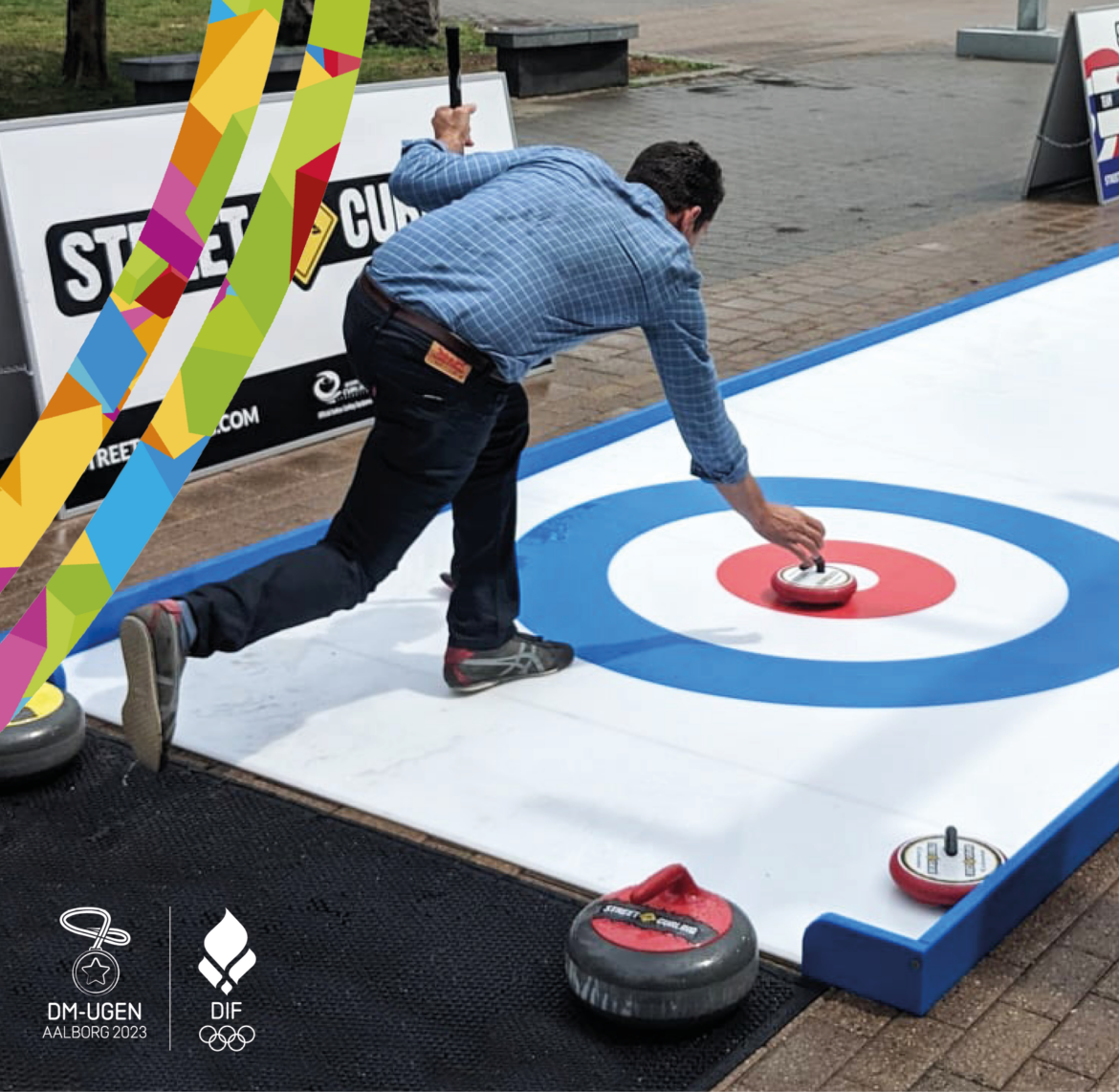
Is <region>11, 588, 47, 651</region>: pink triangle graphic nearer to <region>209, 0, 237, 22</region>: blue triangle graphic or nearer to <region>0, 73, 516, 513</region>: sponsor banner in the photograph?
<region>209, 0, 237, 22</region>: blue triangle graphic

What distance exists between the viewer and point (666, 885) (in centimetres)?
372

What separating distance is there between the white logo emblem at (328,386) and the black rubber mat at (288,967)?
10.6 ft

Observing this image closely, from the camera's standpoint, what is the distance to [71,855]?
426 cm

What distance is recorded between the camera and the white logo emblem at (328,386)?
24.7 feet

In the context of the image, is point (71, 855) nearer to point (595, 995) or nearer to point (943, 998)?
point (595, 995)

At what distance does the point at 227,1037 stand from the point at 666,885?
93cm

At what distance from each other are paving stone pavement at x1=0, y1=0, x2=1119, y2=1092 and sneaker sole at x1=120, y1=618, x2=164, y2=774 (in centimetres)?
44

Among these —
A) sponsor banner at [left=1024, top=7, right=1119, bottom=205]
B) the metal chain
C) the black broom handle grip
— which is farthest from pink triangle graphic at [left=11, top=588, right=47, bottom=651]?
the metal chain

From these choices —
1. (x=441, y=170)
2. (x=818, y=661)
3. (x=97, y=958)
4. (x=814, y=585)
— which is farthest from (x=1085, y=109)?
(x=97, y=958)

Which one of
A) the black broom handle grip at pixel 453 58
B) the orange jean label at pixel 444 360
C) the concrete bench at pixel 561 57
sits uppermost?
the black broom handle grip at pixel 453 58

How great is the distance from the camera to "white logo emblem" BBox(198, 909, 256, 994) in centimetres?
376

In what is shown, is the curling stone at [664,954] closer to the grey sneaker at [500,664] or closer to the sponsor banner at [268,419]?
the grey sneaker at [500,664]
